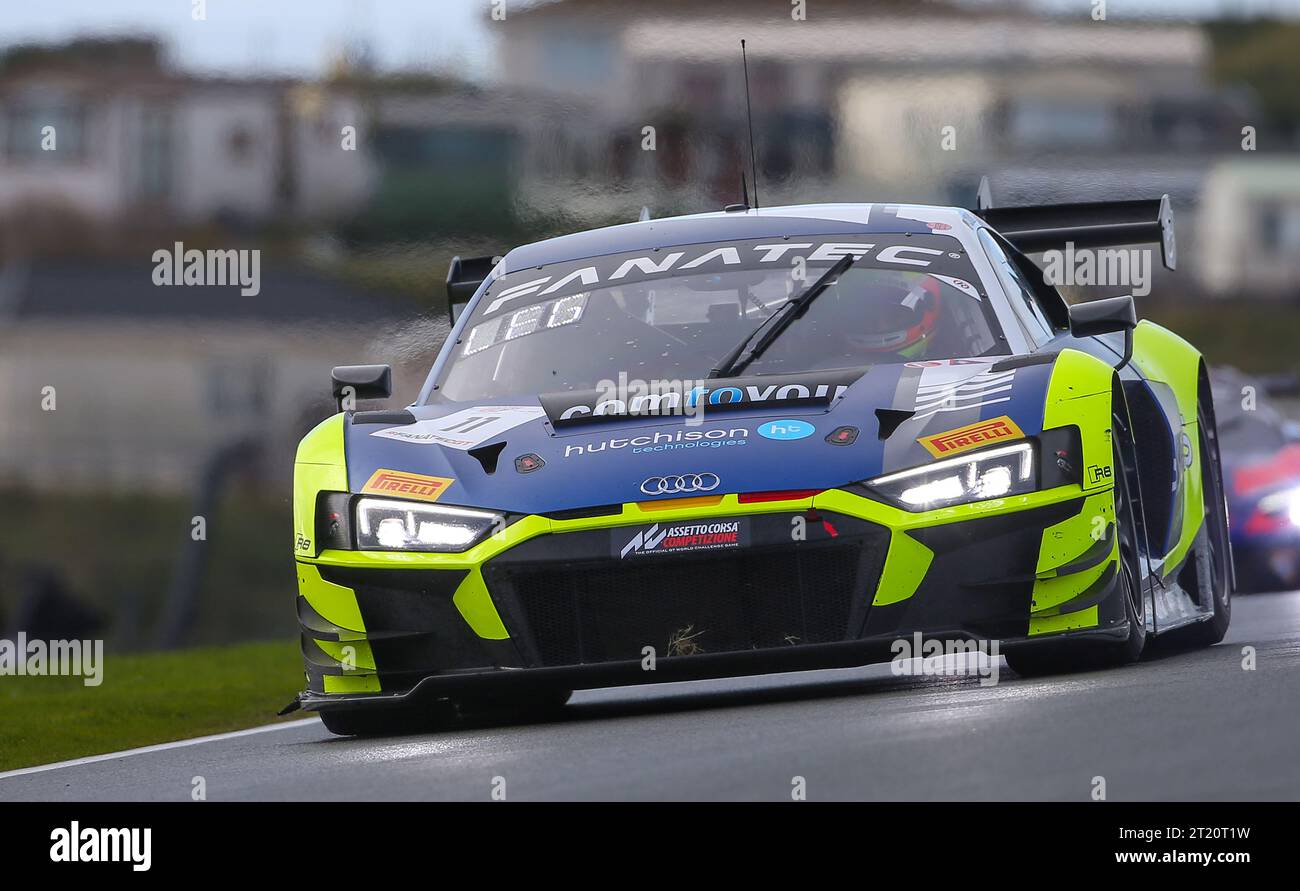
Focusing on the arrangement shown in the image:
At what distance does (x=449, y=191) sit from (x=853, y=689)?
48.4ft

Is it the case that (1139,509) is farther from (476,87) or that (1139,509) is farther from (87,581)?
(87,581)

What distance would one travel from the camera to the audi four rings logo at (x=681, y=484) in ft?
20.3

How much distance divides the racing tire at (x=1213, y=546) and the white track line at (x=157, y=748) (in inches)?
125

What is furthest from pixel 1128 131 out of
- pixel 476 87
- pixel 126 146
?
pixel 126 146

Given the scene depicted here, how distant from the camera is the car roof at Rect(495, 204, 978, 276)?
8008mm

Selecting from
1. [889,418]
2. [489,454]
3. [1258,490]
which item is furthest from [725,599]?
[1258,490]

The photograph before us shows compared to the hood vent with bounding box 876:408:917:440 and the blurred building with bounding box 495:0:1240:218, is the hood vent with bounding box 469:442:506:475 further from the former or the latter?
the blurred building with bounding box 495:0:1240:218

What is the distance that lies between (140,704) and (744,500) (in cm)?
468

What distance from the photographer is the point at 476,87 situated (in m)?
23.2

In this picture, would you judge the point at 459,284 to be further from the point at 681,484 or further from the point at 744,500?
the point at 744,500

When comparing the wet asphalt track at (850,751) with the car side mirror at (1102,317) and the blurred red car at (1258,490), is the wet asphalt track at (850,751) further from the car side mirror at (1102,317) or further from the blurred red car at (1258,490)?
the blurred red car at (1258,490)

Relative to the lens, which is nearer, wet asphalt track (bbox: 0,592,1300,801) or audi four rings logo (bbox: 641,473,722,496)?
wet asphalt track (bbox: 0,592,1300,801)
